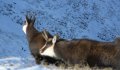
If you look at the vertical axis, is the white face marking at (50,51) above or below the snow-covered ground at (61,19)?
above

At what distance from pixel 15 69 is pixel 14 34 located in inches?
760

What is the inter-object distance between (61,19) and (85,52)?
88.4 ft

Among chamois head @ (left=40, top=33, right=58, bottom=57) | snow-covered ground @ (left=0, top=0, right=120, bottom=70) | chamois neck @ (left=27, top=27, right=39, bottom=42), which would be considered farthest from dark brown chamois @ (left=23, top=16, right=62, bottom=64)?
snow-covered ground @ (left=0, top=0, right=120, bottom=70)

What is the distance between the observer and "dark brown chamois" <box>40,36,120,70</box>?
8.25m

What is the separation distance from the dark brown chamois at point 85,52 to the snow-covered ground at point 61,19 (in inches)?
580

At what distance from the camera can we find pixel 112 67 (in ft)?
26.7

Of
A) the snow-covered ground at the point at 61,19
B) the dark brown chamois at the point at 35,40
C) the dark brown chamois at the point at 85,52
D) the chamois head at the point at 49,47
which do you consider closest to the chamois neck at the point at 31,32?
the dark brown chamois at the point at 35,40

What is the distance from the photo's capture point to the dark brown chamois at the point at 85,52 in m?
8.25

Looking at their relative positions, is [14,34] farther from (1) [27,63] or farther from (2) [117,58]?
(2) [117,58]

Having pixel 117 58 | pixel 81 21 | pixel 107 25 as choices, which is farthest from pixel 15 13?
pixel 117 58

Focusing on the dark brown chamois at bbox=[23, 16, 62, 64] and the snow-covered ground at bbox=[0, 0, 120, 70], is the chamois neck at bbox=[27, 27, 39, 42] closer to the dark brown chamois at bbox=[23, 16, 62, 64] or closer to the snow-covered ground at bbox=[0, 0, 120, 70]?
the dark brown chamois at bbox=[23, 16, 62, 64]

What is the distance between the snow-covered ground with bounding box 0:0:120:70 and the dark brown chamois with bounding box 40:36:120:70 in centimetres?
1473

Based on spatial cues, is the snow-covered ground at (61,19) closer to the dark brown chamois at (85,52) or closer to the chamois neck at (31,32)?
the chamois neck at (31,32)

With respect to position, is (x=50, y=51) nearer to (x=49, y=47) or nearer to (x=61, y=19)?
(x=49, y=47)
